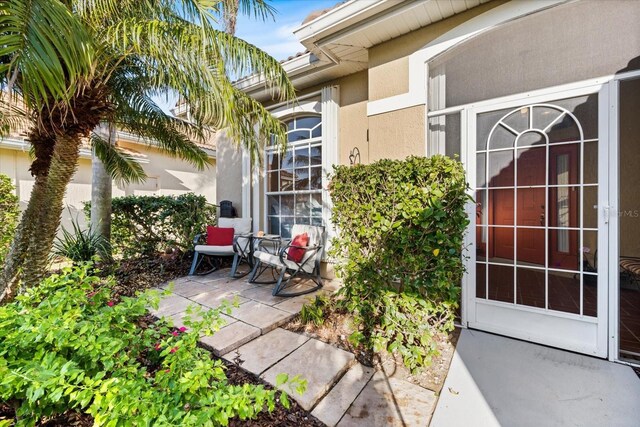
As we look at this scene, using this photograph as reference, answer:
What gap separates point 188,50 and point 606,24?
14.4 ft

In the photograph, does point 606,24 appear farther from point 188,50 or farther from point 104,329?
point 104,329

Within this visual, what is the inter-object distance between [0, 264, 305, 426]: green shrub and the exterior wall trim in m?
3.30

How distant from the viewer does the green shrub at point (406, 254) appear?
96.9 inches

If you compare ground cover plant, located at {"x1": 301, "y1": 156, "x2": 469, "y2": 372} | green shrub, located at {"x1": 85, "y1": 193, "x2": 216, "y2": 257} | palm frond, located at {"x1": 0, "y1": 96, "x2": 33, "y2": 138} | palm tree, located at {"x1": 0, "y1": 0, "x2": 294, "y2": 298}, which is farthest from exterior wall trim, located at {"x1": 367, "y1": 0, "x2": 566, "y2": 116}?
palm frond, located at {"x1": 0, "y1": 96, "x2": 33, "y2": 138}

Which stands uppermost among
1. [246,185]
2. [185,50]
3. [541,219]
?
[185,50]

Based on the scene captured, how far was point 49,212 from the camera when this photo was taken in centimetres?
333

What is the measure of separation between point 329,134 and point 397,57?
1613 mm

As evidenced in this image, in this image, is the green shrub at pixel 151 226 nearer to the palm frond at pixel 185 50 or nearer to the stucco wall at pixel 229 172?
the stucco wall at pixel 229 172

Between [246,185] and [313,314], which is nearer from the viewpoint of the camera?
[313,314]

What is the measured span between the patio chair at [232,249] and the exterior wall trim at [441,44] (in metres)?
3.19

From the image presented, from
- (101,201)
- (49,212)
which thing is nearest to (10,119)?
(101,201)

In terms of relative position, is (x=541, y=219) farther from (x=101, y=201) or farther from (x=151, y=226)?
(x=101, y=201)

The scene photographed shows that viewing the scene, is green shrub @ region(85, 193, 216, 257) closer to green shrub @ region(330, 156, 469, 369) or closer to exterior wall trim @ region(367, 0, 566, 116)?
green shrub @ region(330, 156, 469, 369)

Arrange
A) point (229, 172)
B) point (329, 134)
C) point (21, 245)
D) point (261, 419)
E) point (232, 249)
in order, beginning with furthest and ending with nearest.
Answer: point (229, 172), point (232, 249), point (329, 134), point (21, 245), point (261, 419)
